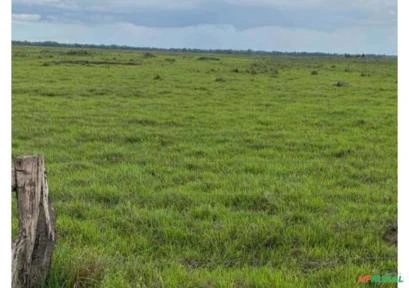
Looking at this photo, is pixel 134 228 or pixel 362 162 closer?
pixel 134 228

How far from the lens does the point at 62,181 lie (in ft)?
28.9

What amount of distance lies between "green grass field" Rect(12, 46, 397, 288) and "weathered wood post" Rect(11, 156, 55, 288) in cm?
23

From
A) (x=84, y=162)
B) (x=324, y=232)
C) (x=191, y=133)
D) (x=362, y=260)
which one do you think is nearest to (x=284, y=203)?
(x=324, y=232)

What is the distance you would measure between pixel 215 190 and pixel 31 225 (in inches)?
179

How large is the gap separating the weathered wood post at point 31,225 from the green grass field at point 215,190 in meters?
0.23

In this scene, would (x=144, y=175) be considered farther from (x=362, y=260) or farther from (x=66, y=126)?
(x=66, y=126)

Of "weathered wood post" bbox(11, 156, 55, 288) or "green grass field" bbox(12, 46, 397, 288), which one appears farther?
"green grass field" bbox(12, 46, 397, 288)

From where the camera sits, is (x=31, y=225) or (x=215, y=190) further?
(x=215, y=190)

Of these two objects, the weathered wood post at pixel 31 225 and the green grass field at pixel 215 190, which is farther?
the green grass field at pixel 215 190

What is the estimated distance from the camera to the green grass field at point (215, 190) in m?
5.21

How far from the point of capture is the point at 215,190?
27.2 feet

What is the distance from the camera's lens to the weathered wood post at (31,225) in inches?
152

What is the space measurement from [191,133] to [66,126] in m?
3.27

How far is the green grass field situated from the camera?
521 cm
